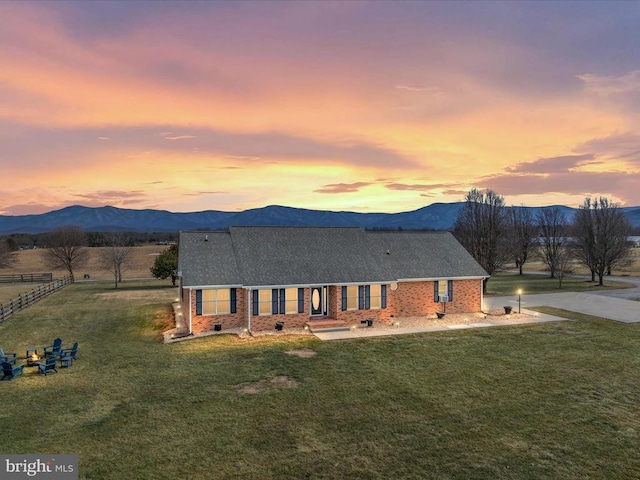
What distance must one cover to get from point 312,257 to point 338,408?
1422cm

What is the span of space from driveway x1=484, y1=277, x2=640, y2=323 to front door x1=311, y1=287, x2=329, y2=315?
1333cm

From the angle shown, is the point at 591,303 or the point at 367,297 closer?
the point at 367,297

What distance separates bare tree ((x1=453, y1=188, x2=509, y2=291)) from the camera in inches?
1629

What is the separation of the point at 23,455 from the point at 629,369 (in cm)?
2119

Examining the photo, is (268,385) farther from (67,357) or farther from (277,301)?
(277,301)

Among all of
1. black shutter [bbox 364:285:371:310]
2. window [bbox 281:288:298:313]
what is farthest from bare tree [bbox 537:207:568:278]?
window [bbox 281:288:298:313]

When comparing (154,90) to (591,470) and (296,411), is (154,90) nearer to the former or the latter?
(296,411)

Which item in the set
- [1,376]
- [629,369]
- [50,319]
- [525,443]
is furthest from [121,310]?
[629,369]

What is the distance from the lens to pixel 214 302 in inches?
907

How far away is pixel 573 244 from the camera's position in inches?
2167

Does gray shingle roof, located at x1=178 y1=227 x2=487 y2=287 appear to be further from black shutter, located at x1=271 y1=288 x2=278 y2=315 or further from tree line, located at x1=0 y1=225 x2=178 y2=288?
tree line, located at x1=0 y1=225 x2=178 y2=288

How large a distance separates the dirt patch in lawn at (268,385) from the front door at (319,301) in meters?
9.74

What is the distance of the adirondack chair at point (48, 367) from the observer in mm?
15672

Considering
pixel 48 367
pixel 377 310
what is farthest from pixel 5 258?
pixel 377 310
